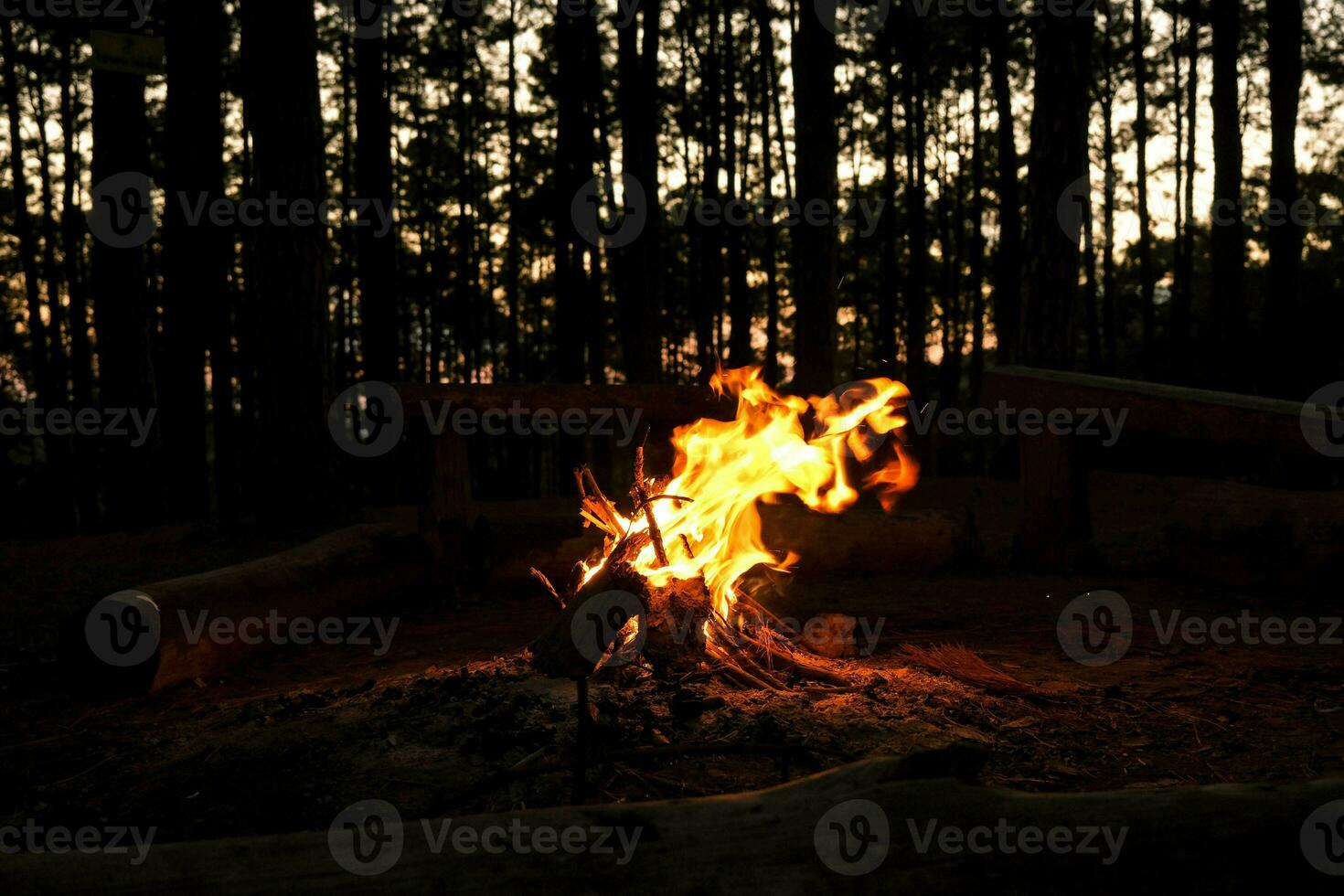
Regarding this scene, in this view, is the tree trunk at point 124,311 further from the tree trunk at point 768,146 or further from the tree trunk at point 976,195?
the tree trunk at point 976,195

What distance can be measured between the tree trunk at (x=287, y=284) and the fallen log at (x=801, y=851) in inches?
269

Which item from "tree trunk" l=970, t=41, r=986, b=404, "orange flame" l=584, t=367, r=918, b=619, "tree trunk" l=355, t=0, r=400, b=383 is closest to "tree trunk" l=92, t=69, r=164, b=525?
"tree trunk" l=355, t=0, r=400, b=383

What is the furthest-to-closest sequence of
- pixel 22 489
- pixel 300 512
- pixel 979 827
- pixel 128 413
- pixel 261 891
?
pixel 22 489
pixel 128 413
pixel 300 512
pixel 979 827
pixel 261 891

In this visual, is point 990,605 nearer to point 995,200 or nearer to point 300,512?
point 300,512

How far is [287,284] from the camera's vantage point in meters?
8.53

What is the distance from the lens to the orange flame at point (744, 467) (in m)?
4.89

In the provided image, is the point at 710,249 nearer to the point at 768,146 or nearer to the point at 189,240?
the point at 768,146

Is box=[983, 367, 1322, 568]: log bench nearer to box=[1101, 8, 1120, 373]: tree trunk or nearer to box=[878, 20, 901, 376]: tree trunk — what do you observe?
box=[878, 20, 901, 376]: tree trunk

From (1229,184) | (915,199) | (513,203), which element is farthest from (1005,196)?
(513,203)

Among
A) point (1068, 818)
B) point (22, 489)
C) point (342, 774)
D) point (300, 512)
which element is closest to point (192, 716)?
point (342, 774)

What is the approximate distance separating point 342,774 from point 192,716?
150 cm

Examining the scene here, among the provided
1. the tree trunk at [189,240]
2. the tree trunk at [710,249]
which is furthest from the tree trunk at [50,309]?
the tree trunk at [710,249]

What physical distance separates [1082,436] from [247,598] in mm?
5801

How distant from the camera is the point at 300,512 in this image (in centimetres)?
858
